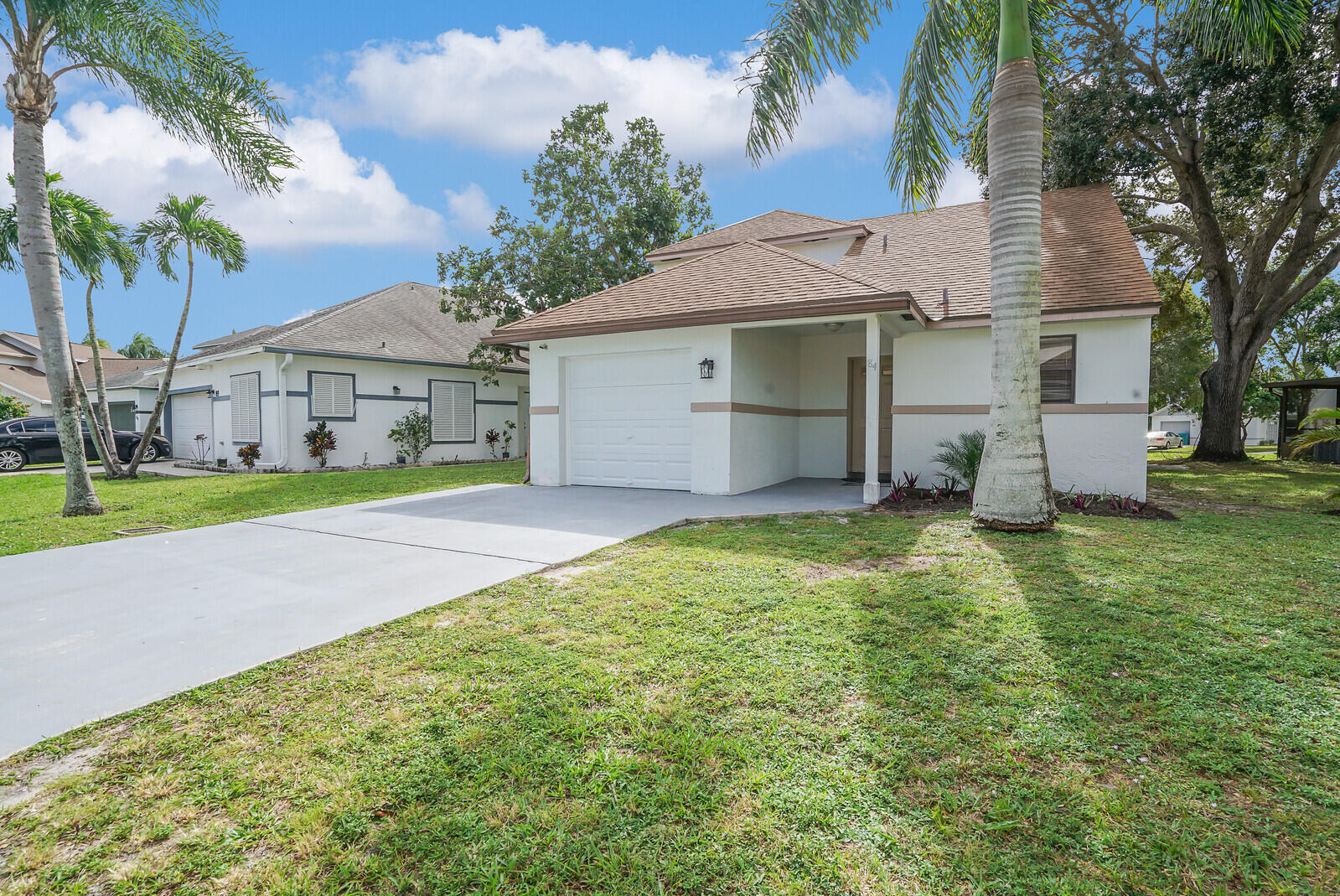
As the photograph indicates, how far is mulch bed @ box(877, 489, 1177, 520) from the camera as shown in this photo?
8.01m

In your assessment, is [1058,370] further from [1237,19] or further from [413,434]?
[413,434]

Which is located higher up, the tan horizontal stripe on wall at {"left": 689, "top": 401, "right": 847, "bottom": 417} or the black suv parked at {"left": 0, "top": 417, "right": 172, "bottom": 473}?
the tan horizontal stripe on wall at {"left": 689, "top": 401, "right": 847, "bottom": 417}

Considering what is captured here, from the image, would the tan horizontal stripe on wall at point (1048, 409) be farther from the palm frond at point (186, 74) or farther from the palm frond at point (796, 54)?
the palm frond at point (186, 74)

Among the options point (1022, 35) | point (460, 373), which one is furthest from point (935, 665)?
point (460, 373)

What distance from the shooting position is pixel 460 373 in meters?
19.0

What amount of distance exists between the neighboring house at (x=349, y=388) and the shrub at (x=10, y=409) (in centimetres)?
748

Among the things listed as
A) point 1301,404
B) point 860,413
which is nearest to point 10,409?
point 860,413

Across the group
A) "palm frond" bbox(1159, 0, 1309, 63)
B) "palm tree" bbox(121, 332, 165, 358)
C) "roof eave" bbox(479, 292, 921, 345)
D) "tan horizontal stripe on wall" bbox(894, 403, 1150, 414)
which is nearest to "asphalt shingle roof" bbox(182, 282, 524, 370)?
"roof eave" bbox(479, 292, 921, 345)

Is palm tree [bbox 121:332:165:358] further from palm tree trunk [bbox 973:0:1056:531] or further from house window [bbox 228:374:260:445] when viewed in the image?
palm tree trunk [bbox 973:0:1056:531]

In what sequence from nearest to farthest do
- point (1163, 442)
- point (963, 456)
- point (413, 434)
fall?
point (963, 456)
point (413, 434)
point (1163, 442)

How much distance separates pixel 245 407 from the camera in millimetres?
16484

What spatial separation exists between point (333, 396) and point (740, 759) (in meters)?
16.7

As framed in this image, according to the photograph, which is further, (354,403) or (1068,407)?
(354,403)

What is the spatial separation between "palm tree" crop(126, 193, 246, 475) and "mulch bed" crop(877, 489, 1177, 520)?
567 inches
